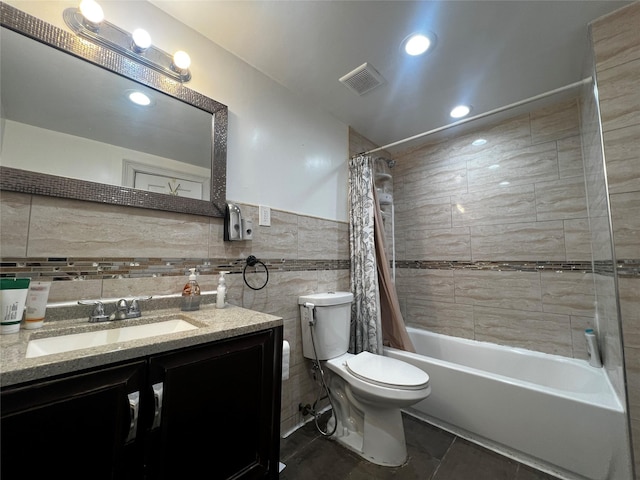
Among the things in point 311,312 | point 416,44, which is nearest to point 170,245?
point 311,312

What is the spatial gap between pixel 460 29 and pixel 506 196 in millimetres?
1281

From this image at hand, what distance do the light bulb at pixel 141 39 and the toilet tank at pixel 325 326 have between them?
1.48 metres

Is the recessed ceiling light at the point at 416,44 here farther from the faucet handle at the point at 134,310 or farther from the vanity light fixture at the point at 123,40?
the faucet handle at the point at 134,310

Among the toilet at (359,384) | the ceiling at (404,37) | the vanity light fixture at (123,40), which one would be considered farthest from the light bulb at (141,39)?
the toilet at (359,384)

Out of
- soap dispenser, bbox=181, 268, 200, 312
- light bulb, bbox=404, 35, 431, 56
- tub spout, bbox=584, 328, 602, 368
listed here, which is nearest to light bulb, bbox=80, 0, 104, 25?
soap dispenser, bbox=181, 268, 200, 312

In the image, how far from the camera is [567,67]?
1.59 meters

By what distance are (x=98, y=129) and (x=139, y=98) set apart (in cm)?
23

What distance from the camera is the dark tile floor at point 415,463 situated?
1334mm

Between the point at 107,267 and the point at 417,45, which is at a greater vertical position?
the point at 417,45

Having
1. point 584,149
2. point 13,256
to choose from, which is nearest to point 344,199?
point 584,149

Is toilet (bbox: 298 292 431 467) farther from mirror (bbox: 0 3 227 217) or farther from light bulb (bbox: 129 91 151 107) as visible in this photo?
light bulb (bbox: 129 91 151 107)

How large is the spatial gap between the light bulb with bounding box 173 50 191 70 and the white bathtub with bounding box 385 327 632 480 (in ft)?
7.09

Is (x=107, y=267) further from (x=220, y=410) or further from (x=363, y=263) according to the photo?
(x=363, y=263)

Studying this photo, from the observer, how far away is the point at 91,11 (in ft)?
3.39
